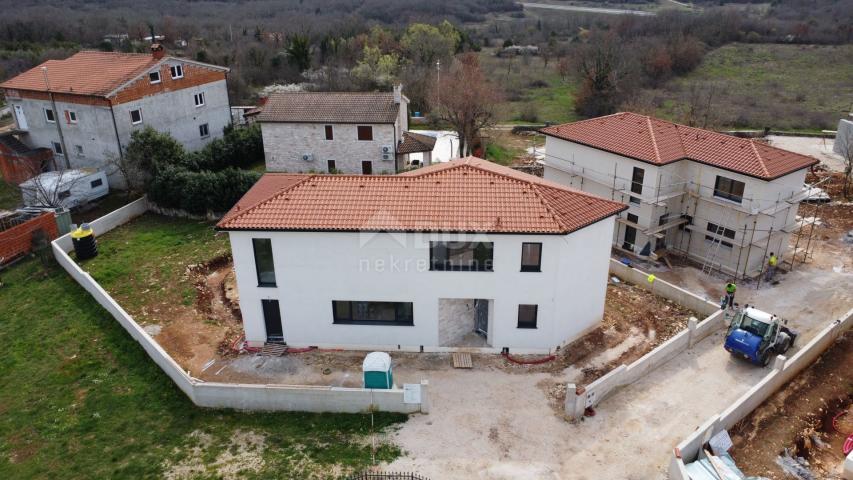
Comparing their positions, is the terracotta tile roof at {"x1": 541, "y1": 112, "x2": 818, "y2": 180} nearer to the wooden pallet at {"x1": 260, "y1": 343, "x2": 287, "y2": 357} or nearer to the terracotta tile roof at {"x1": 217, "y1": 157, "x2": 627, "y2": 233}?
the terracotta tile roof at {"x1": 217, "y1": 157, "x2": 627, "y2": 233}

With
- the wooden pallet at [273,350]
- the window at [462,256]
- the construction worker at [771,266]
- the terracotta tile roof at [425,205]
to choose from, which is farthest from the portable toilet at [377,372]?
the construction worker at [771,266]

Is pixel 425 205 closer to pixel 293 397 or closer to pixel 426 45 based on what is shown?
pixel 293 397

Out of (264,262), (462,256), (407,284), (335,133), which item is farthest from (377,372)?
(335,133)

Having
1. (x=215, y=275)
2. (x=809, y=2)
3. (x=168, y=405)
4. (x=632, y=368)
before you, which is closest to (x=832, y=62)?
(x=809, y=2)

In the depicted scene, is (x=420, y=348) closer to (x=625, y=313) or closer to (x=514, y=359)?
(x=514, y=359)

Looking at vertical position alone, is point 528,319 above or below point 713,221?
below

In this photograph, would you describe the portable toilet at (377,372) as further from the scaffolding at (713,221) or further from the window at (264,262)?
the scaffolding at (713,221)
